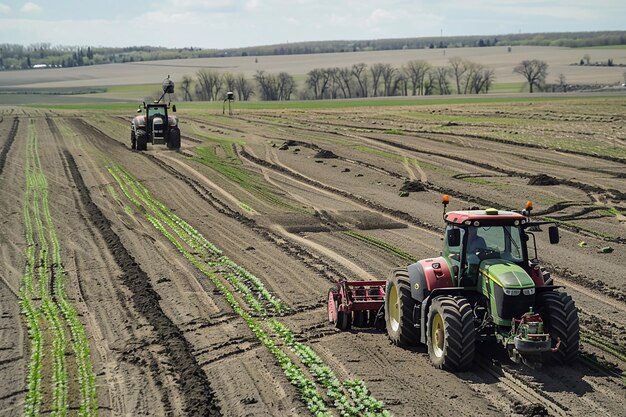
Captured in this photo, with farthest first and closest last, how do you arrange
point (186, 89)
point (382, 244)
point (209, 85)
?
point (209, 85)
point (186, 89)
point (382, 244)

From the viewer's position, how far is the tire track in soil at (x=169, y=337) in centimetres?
1061

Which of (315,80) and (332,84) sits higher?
(315,80)

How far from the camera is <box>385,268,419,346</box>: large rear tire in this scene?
12148mm

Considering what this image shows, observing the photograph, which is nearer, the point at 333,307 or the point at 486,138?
the point at 333,307

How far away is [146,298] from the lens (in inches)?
611

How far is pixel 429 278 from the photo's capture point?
11945 mm

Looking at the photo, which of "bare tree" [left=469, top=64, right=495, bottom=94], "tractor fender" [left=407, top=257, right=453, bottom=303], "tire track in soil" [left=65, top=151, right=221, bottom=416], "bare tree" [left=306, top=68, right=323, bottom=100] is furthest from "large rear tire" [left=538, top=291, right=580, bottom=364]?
"bare tree" [left=306, top=68, right=323, bottom=100]

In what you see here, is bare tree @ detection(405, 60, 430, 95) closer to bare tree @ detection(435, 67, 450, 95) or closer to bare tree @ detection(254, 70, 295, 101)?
bare tree @ detection(435, 67, 450, 95)

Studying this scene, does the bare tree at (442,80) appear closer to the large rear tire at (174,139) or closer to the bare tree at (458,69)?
the bare tree at (458,69)

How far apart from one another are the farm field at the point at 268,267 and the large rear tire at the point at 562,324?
309mm

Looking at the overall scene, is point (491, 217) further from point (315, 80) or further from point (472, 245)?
point (315, 80)

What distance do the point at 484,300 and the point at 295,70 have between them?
152 meters

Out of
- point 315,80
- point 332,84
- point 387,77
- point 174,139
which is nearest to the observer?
point 174,139

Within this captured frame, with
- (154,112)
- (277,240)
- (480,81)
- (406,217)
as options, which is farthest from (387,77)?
(277,240)
